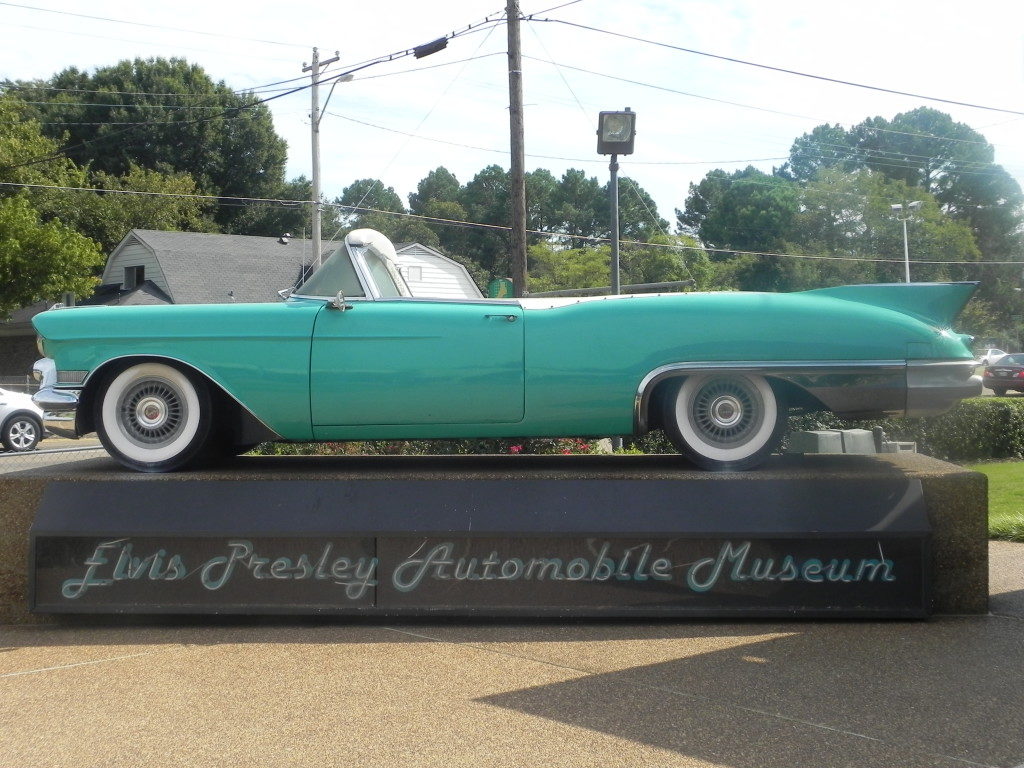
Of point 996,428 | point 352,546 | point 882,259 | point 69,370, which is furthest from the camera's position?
point 882,259

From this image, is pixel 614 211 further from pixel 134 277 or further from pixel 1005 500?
pixel 134 277

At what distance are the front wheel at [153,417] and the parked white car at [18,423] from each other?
1247 cm

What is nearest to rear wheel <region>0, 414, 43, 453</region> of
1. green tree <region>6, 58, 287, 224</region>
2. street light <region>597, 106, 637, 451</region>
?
street light <region>597, 106, 637, 451</region>

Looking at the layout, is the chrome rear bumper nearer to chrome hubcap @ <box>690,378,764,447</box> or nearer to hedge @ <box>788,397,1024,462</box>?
chrome hubcap @ <box>690,378,764,447</box>

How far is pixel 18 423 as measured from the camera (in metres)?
16.3

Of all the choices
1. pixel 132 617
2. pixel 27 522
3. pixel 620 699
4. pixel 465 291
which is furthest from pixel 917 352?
pixel 27 522

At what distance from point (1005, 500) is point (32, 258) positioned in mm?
23797

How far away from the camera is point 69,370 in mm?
4855

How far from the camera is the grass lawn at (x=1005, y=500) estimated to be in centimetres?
718

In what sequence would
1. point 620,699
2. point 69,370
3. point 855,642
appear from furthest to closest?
1. point 69,370
2. point 855,642
3. point 620,699

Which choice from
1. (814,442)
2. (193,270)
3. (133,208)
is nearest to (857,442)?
(814,442)

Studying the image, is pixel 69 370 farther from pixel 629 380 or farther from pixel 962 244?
pixel 962 244

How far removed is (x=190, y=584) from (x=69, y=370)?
1270mm

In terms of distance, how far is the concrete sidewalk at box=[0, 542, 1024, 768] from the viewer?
2971 mm
